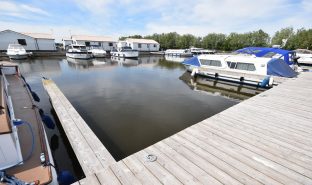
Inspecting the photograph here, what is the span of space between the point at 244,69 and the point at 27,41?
37831mm

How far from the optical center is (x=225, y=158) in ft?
10.6

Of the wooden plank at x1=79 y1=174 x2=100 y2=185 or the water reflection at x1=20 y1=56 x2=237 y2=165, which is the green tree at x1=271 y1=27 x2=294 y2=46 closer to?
the water reflection at x1=20 y1=56 x2=237 y2=165

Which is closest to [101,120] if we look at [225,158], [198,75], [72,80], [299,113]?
[225,158]

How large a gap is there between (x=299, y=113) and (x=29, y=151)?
7.58 m

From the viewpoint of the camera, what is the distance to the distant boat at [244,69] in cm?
1212

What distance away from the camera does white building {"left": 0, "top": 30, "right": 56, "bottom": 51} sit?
30.6m

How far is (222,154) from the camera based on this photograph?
3340mm

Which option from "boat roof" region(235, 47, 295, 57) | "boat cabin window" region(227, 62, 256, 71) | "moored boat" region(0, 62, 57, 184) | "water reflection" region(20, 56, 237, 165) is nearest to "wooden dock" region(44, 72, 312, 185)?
"moored boat" region(0, 62, 57, 184)

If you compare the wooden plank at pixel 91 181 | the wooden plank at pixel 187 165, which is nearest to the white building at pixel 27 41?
the wooden plank at pixel 91 181

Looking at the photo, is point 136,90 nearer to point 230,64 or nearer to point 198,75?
point 198,75

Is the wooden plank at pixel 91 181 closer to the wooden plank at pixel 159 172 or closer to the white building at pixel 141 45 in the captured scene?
the wooden plank at pixel 159 172

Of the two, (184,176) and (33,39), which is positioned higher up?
(33,39)

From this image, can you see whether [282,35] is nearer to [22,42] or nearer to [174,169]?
[174,169]

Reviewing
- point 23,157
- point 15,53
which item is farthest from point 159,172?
point 15,53
